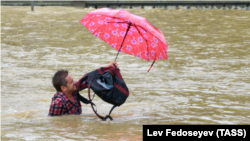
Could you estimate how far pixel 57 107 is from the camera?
5.65m

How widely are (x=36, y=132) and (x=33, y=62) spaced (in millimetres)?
6033

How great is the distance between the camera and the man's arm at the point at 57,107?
555 centimetres

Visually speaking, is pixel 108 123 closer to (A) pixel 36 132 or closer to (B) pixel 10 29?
(A) pixel 36 132

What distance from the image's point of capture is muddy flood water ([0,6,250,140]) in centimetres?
566

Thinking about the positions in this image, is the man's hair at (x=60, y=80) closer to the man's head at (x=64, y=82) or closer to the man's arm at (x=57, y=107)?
the man's head at (x=64, y=82)

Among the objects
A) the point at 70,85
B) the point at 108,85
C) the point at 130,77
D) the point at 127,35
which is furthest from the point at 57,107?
the point at 130,77

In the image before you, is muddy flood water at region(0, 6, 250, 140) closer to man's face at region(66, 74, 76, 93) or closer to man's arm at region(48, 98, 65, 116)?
man's arm at region(48, 98, 65, 116)

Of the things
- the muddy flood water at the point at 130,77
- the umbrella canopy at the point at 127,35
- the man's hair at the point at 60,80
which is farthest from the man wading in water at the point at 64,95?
the umbrella canopy at the point at 127,35

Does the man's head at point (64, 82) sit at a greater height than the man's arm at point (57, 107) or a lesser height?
greater

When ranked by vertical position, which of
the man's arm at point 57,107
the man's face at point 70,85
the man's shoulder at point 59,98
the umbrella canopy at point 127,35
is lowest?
the man's arm at point 57,107

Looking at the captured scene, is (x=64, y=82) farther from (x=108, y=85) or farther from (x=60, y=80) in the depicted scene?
(x=108, y=85)

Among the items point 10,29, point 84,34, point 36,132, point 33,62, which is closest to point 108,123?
point 36,132

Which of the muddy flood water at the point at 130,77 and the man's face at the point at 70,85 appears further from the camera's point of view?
the muddy flood water at the point at 130,77

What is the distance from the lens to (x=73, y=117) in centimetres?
576
